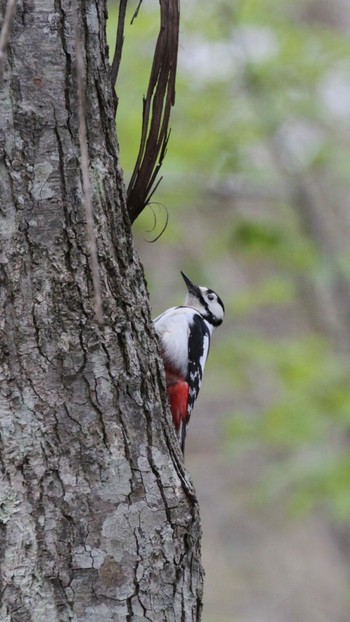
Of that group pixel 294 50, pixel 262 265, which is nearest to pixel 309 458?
pixel 294 50

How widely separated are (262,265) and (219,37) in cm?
534

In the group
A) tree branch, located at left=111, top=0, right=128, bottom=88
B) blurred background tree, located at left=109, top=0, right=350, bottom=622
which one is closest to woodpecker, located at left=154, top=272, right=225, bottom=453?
tree branch, located at left=111, top=0, right=128, bottom=88

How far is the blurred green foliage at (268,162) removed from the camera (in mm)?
7098

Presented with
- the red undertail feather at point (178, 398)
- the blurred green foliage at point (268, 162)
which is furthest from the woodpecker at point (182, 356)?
the blurred green foliage at point (268, 162)

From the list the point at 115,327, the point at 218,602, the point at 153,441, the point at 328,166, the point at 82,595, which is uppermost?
the point at 328,166

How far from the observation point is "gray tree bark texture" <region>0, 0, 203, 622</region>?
2.38 m

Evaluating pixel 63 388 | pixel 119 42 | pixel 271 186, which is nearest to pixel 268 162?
pixel 271 186

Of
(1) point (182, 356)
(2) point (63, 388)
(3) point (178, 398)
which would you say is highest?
(1) point (182, 356)

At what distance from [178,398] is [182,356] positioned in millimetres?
267

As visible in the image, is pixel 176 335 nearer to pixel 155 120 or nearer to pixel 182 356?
pixel 182 356

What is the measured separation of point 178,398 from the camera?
13.8 ft

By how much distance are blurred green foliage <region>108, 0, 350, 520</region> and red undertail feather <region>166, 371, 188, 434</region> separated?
101 inches

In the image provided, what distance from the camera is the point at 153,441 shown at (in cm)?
253

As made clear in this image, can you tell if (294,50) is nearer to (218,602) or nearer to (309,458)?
(309,458)
